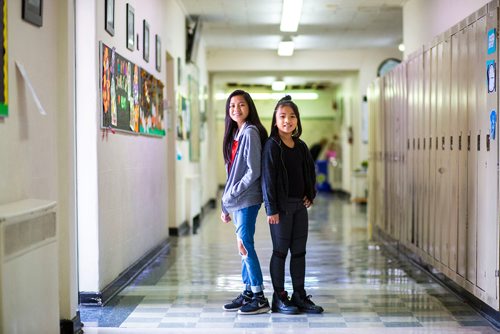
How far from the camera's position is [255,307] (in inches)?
183

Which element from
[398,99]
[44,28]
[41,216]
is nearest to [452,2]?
[398,99]

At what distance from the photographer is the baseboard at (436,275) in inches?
175

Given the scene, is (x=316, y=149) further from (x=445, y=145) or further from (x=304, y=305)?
(x=304, y=305)

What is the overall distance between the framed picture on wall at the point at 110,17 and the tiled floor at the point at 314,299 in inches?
79.8

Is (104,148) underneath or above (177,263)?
above

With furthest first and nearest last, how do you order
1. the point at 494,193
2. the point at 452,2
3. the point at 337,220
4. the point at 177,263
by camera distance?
1. the point at 337,220
2. the point at 177,263
3. the point at 452,2
4. the point at 494,193

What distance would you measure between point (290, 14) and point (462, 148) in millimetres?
4960

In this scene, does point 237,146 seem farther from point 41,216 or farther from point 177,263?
point 177,263

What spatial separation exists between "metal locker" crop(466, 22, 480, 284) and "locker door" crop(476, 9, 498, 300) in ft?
0.28

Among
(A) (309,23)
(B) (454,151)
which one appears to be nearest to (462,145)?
(B) (454,151)

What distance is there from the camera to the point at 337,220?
11.3 m

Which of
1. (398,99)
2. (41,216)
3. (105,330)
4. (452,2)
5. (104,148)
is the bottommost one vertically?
(105,330)

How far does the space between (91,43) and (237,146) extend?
1.27 meters

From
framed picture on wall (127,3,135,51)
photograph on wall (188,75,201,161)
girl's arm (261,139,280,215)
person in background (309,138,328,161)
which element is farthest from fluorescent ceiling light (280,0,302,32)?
person in background (309,138,328,161)
